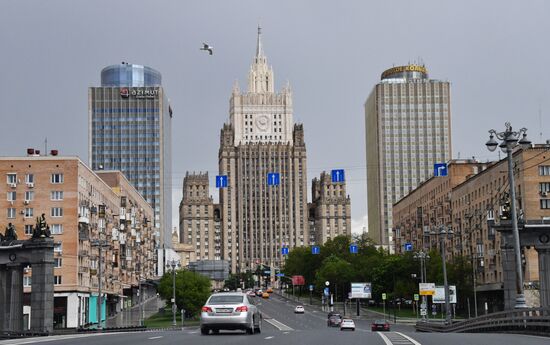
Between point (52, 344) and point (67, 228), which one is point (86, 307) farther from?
point (52, 344)

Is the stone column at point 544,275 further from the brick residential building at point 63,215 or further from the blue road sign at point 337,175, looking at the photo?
the brick residential building at point 63,215

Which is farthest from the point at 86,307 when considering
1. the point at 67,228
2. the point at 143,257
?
the point at 143,257

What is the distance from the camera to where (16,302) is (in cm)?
6694

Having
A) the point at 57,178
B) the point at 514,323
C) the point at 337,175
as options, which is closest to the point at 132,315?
the point at 57,178

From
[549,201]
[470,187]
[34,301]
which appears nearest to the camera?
[34,301]

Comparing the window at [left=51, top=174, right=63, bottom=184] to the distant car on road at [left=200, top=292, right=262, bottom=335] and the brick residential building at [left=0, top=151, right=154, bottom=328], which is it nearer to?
the brick residential building at [left=0, top=151, right=154, bottom=328]

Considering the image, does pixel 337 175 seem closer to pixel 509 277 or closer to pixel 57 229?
pixel 509 277

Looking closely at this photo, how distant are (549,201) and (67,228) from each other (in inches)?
2185

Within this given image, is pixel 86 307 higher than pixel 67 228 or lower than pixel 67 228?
lower

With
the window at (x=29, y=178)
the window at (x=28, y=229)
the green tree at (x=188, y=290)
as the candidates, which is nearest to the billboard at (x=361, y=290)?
the green tree at (x=188, y=290)

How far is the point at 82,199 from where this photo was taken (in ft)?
358

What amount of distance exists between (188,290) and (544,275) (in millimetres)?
89769

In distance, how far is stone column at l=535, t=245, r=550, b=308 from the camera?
Result: 57531 mm

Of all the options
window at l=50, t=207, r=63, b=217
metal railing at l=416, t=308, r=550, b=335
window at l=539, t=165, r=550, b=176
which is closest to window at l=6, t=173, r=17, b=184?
window at l=50, t=207, r=63, b=217
